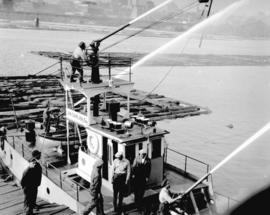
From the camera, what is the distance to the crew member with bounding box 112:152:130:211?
466 inches

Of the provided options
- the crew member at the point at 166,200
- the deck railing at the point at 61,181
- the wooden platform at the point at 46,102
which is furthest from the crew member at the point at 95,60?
the wooden platform at the point at 46,102

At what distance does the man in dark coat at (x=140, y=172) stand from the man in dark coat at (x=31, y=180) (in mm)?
3633

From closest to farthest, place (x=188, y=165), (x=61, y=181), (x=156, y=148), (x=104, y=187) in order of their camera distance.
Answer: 1. (x=156, y=148)
2. (x=104, y=187)
3. (x=61, y=181)
4. (x=188, y=165)

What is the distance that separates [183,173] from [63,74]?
26.0ft

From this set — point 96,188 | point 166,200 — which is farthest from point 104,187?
point 166,200

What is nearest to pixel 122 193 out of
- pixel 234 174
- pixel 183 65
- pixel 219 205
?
pixel 219 205

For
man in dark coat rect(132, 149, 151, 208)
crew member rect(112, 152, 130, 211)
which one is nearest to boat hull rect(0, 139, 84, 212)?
crew member rect(112, 152, 130, 211)

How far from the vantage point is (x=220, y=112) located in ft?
139

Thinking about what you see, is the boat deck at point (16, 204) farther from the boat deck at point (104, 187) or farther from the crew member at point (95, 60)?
the crew member at point (95, 60)

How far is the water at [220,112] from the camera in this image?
2452 cm

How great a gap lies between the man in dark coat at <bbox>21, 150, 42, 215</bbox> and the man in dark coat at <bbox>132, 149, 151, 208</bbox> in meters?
3.63

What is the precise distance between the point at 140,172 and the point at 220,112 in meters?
32.2

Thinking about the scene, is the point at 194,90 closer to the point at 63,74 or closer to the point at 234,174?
the point at 234,174

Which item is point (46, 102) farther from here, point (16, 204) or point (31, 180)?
point (31, 180)
